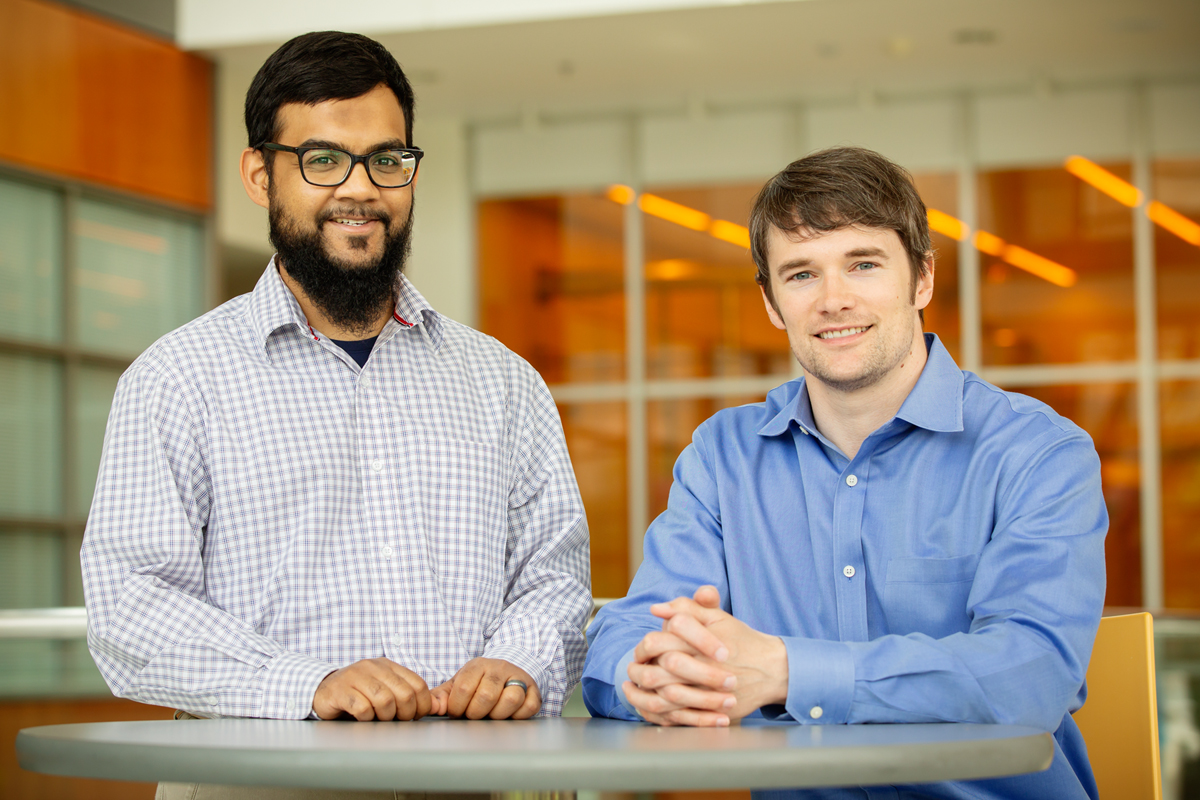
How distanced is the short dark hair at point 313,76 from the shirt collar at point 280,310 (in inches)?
9.6

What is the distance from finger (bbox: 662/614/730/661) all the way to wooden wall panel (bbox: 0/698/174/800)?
2303 mm

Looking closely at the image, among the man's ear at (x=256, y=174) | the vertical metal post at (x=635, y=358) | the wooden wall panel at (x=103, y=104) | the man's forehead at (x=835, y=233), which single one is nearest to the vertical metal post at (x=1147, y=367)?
the vertical metal post at (x=635, y=358)

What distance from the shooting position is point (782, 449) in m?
1.96

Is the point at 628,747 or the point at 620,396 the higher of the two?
the point at 620,396

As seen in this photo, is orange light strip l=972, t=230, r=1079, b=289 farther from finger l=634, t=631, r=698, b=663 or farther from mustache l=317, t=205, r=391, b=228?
finger l=634, t=631, r=698, b=663

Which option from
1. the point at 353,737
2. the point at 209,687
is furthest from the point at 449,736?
the point at 209,687

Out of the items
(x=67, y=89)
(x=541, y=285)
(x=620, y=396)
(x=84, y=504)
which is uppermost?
(x=67, y=89)

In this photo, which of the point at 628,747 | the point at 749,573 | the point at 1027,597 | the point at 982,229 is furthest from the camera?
the point at 982,229

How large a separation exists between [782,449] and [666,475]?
7.51 metres

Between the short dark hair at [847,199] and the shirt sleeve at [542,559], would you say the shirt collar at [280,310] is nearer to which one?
the shirt sleeve at [542,559]

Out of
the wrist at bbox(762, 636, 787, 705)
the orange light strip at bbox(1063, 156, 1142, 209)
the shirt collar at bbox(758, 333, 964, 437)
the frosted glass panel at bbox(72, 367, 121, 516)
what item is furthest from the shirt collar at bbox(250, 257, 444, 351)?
the orange light strip at bbox(1063, 156, 1142, 209)

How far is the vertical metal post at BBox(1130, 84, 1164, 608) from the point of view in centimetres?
849

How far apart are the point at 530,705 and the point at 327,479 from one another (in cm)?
52

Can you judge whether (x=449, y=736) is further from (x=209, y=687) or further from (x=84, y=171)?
(x=84, y=171)
